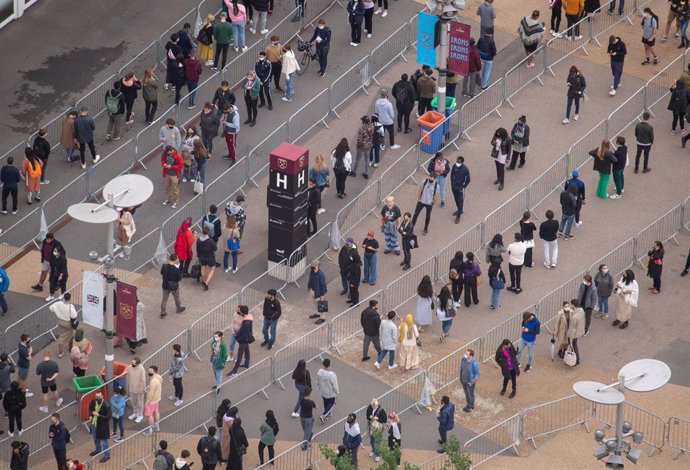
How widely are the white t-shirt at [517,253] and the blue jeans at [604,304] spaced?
189cm

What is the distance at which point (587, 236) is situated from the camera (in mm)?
47719

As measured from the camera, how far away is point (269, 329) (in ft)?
147

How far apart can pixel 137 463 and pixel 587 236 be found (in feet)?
39.8

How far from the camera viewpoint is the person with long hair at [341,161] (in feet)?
158

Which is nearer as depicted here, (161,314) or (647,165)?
(161,314)

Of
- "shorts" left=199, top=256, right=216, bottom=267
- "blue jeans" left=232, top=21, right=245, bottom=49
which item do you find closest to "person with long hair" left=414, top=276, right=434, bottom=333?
"shorts" left=199, top=256, right=216, bottom=267

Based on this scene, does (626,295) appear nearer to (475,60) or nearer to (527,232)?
(527,232)

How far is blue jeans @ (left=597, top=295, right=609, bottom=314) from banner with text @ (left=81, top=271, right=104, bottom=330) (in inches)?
433

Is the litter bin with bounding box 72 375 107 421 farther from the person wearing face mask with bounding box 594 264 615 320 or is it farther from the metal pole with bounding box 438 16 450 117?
the metal pole with bounding box 438 16 450 117

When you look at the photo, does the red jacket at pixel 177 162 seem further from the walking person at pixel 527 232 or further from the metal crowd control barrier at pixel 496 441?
the metal crowd control barrier at pixel 496 441

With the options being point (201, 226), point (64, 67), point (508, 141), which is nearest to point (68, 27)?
point (64, 67)

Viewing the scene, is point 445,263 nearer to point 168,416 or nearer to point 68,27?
point 168,416

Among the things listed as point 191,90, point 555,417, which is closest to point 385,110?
→ point 191,90

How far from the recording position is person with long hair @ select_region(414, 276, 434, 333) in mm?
44250
